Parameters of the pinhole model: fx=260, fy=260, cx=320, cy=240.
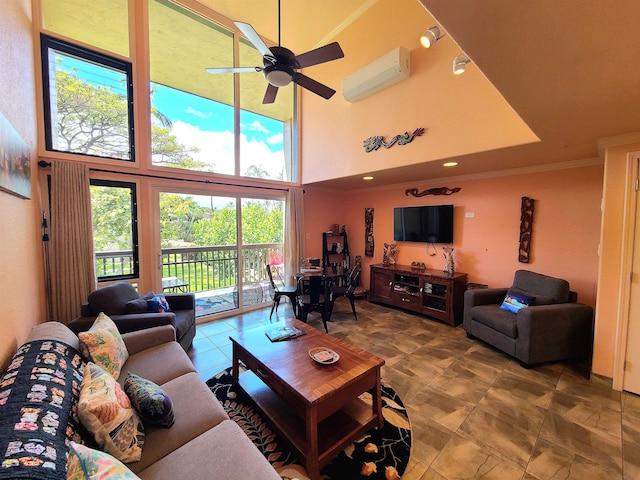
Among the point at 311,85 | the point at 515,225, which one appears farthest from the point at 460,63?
the point at 515,225

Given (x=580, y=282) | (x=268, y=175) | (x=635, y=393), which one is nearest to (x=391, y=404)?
(x=635, y=393)

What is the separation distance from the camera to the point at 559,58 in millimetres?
1201

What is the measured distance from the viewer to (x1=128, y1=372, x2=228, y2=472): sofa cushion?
122 centimetres

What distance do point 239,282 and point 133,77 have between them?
3140mm

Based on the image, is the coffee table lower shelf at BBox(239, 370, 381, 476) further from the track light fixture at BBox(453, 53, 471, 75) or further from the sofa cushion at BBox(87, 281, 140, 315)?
the track light fixture at BBox(453, 53, 471, 75)

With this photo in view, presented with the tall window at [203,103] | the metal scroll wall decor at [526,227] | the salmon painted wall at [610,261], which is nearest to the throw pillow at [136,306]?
the tall window at [203,103]

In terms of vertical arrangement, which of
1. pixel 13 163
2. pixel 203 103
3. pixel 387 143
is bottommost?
pixel 13 163

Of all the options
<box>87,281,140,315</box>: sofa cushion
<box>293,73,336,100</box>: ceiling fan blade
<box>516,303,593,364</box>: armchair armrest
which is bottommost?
<box>516,303,593,364</box>: armchair armrest

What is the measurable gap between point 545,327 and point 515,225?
5.06 ft

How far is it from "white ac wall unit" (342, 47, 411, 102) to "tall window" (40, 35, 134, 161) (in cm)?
289

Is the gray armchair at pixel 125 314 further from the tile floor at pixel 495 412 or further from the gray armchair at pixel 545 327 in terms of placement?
the gray armchair at pixel 545 327

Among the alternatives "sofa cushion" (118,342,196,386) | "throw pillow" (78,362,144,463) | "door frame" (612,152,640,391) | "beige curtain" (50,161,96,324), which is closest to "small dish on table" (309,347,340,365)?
"sofa cushion" (118,342,196,386)

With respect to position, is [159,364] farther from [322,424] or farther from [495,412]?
[495,412]

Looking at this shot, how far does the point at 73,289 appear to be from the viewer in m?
2.84
